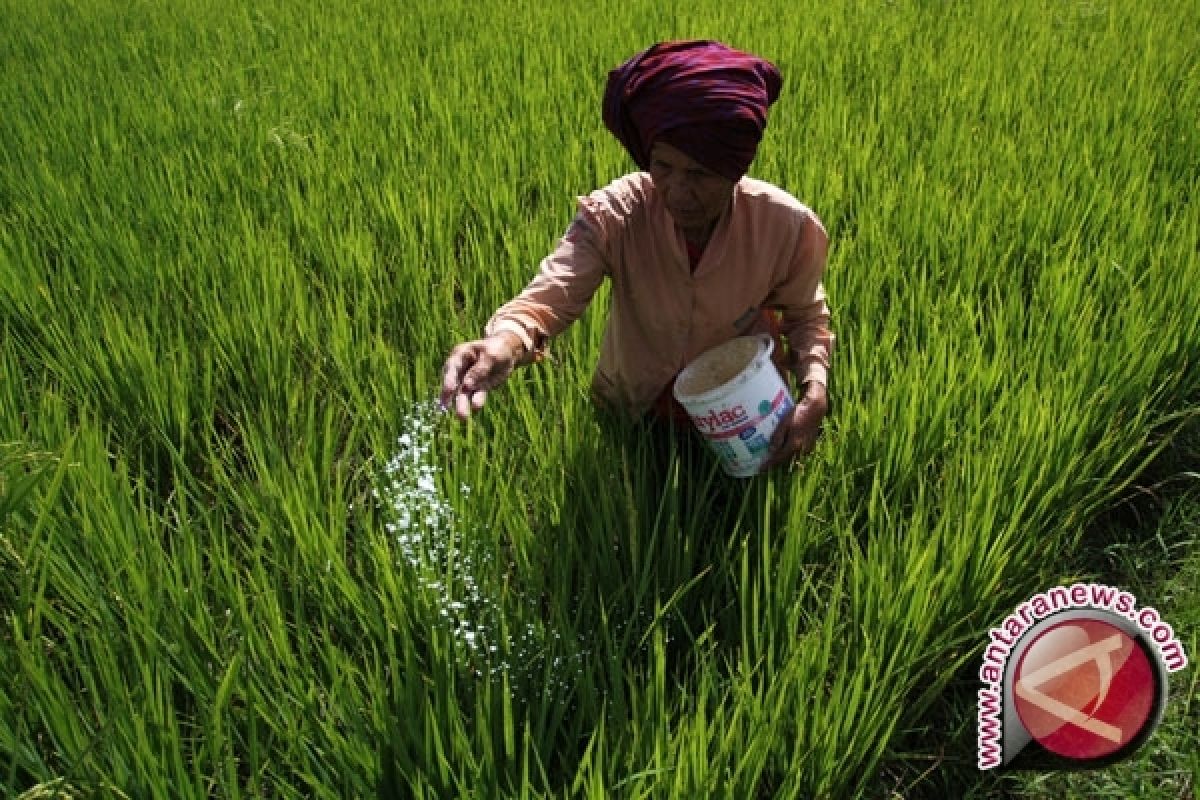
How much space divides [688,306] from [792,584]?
1.49 ft

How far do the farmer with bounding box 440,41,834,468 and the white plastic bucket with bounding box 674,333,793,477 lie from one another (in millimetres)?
37

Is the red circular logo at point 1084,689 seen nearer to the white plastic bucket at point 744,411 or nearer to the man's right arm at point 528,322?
the white plastic bucket at point 744,411

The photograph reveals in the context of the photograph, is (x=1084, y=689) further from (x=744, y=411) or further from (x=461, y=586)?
(x=461, y=586)

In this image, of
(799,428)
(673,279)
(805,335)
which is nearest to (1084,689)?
(799,428)

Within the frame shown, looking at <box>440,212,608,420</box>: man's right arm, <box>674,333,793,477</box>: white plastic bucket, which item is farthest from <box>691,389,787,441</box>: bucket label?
<box>440,212,608,420</box>: man's right arm

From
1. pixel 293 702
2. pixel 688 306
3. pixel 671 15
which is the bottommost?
pixel 293 702

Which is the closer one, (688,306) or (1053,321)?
(688,306)

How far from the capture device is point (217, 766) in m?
0.85

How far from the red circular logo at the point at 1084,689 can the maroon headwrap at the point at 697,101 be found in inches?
28.8

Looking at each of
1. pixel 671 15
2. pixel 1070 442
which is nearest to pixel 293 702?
pixel 1070 442

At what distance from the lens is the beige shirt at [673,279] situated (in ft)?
4.08

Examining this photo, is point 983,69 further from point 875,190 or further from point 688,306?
point 688,306

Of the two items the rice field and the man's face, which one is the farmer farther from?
the rice field

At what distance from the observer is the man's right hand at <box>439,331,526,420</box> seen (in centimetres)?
102
